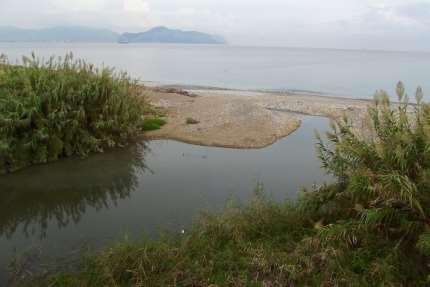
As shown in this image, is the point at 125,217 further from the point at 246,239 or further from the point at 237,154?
the point at 237,154

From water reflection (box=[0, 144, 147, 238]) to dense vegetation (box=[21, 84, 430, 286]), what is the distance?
274 cm

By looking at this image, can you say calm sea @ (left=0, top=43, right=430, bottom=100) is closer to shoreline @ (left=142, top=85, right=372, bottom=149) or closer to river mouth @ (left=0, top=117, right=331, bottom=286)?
shoreline @ (left=142, top=85, right=372, bottom=149)

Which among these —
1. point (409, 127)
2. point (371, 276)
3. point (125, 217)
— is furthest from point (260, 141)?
point (371, 276)

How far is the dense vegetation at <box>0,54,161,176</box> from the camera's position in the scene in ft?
35.8

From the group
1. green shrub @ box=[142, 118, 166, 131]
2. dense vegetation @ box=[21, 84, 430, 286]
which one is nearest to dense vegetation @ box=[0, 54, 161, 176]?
green shrub @ box=[142, 118, 166, 131]

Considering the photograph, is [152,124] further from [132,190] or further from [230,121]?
[132,190]

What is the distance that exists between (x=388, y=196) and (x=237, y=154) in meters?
8.03

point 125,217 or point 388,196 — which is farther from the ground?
point 388,196

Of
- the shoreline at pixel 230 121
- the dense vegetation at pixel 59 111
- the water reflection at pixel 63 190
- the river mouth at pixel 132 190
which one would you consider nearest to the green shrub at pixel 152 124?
the shoreline at pixel 230 121

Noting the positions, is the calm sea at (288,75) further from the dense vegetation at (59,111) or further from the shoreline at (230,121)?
the dense vegetation at (59,111)

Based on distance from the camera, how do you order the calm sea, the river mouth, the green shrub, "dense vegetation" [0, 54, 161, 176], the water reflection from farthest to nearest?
the calm sea → the green shrub → "dense vegetation" [0, 54, 161, 176] → the water reflection → the river mouth

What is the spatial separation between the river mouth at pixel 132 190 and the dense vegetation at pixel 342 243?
1.32m

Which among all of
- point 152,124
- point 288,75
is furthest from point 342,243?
point 288,75

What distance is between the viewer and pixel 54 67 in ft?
43.4
